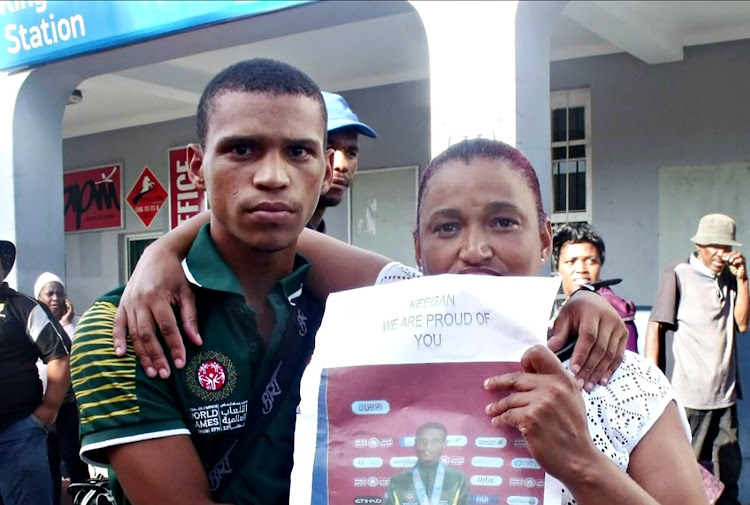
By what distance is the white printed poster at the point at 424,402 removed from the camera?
108 centimetres

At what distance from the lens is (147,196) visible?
9.69 meters

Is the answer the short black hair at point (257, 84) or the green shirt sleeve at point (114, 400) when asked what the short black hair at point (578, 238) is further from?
the green shirt sleeve at point (114, 400)

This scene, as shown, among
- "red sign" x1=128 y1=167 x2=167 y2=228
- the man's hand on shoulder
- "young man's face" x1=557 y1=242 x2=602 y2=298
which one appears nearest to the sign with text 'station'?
"young man's face" x1=557 y1=242 x2=602 y2=298

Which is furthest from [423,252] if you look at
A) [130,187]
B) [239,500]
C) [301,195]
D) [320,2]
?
[130,187]

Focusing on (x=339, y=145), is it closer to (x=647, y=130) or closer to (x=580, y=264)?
(x=580, y=264)

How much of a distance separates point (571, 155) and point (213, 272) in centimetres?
619

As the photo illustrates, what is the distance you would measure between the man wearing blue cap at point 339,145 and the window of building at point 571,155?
4.47 m

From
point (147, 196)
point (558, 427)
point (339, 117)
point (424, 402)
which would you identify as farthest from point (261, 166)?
point (147, 196)

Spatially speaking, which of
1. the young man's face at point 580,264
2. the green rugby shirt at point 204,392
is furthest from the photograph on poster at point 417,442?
the young man's face at point 580,264

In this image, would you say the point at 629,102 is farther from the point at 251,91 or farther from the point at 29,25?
the point at 251,91

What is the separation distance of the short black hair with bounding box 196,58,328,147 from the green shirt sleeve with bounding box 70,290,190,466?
429 mm

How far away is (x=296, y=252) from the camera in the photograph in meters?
1.71

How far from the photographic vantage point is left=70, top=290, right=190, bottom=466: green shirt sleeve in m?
1.29

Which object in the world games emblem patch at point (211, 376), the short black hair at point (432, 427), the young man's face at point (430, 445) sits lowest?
the young man's face at point (430, 445)
